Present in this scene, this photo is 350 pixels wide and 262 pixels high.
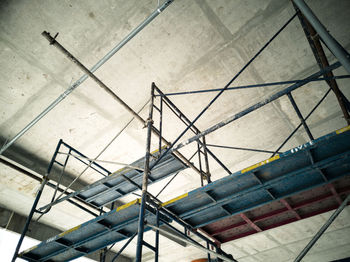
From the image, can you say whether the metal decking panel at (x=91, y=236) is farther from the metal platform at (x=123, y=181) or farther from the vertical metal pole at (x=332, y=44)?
the vertical metal pole at (x=332, y=44)

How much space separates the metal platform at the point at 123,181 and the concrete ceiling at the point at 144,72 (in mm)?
1594

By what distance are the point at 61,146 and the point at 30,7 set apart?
436 centimetres

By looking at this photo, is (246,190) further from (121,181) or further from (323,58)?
(121,181)

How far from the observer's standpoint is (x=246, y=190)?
4953 millimetres

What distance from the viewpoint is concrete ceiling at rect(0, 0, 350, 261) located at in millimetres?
5984

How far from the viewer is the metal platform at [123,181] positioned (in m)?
6.83

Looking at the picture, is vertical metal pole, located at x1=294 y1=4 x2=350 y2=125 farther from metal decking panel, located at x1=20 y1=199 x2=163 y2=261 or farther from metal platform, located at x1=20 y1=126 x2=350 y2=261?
metal decking panel, located at x1=20 y1=199 x2=163 y2=261

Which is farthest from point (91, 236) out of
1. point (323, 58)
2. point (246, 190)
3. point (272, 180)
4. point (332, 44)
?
point (323, 58)

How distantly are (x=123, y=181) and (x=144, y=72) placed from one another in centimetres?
317

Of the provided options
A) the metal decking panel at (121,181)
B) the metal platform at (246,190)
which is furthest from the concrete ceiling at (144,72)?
the metal platform at (246,190)

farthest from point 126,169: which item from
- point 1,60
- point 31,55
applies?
point 1,60


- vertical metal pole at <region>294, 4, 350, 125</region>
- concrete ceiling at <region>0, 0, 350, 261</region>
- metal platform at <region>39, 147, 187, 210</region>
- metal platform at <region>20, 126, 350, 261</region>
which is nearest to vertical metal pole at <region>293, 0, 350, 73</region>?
metal platform at <region>20, 126, 350, 261</region>

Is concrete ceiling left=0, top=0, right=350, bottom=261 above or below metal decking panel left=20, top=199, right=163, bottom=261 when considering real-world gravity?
above

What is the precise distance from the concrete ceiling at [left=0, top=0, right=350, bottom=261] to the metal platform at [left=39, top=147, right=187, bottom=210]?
1.59 m
